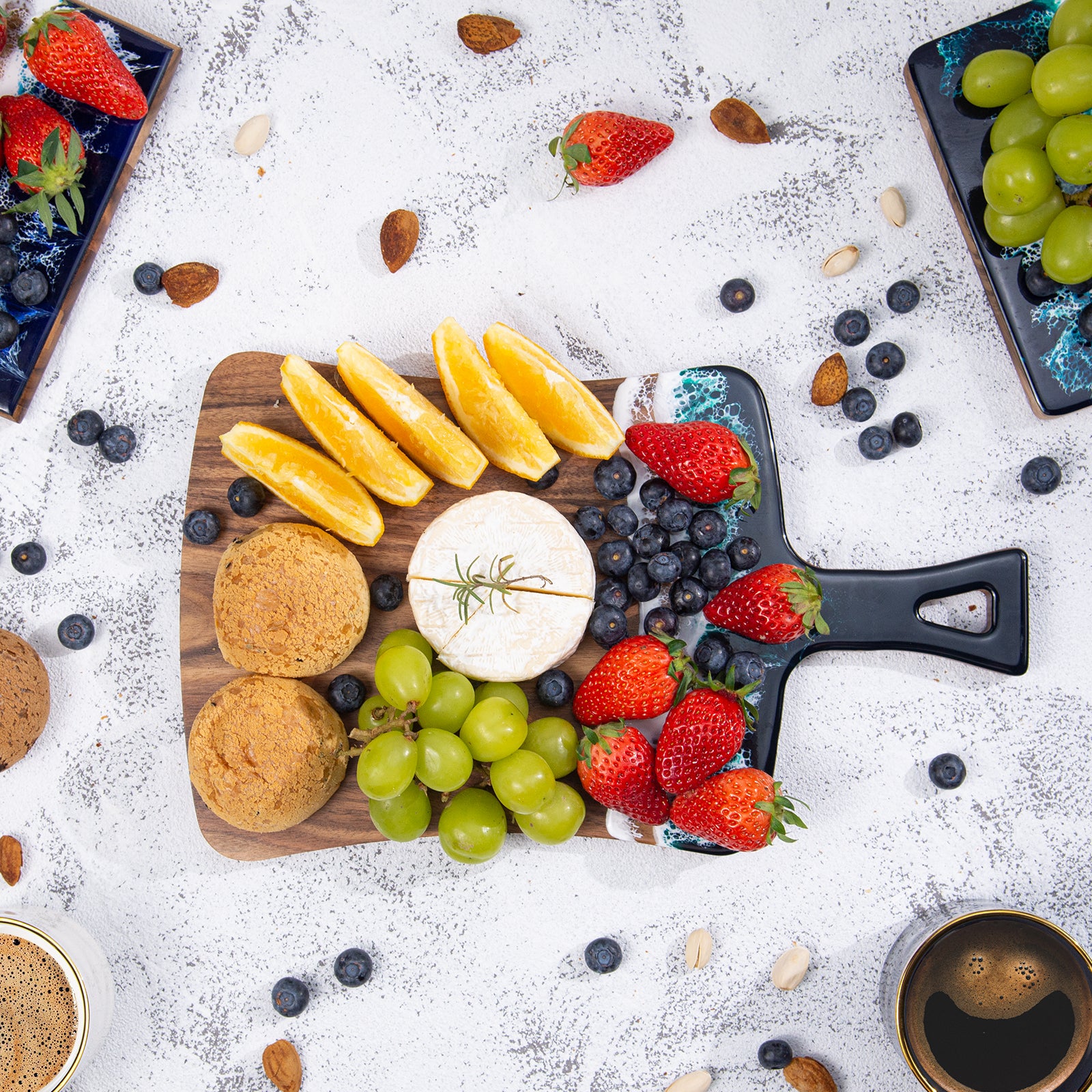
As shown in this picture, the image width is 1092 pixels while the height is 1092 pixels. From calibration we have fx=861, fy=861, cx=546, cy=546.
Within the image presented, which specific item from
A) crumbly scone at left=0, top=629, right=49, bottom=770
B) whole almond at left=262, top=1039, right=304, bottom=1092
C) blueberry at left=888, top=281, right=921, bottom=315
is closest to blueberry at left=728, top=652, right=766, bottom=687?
blueberry at left=888, top=281, right=921, bottom=315

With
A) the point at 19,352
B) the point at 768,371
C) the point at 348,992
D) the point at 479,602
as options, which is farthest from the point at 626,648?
the point at 19,352

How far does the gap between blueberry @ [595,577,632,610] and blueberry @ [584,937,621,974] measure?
911mm

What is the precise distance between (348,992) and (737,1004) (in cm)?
104

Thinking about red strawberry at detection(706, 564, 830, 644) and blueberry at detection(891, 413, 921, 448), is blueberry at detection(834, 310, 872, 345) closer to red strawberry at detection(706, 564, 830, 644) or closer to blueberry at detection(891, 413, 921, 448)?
blueberry at detection(891, 413, 921, 448)

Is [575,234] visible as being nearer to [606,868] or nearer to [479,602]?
[479,602]

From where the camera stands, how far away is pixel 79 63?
2.15 metres

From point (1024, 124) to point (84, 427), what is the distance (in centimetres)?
247

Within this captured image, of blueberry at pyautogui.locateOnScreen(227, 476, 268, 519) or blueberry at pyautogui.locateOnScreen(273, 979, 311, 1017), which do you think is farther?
blueberry at pyautogui.locateOnScreen(273, 979, 311, 1017)

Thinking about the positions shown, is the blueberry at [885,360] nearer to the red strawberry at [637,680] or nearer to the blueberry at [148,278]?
the red strawberry at [637,680]

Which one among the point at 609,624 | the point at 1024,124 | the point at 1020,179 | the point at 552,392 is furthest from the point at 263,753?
the point at 1024,124

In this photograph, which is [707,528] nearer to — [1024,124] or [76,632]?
[1024,124]

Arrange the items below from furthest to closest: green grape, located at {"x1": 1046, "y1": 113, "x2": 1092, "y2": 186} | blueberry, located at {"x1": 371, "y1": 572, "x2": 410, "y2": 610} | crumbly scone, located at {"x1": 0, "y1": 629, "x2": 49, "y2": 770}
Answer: crumbly scone, located at {"x1": 0, "y1": 629, "x2": 49, "y2": 770} < blueberry, located at {"x1": 371, "y1": 572, "x2": 410, "y2": 610} < green grape, located at {"x1": 1046, "y1": 113, "x2": 1092, "y2": 186}

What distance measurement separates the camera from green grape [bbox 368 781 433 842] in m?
1.91

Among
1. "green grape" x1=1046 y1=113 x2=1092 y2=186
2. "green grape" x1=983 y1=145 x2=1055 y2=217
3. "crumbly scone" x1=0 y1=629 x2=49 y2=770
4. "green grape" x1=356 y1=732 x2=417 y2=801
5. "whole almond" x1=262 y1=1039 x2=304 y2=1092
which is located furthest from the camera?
"whole almond" x1=262 y1=1039 x2=304 y2=1092
